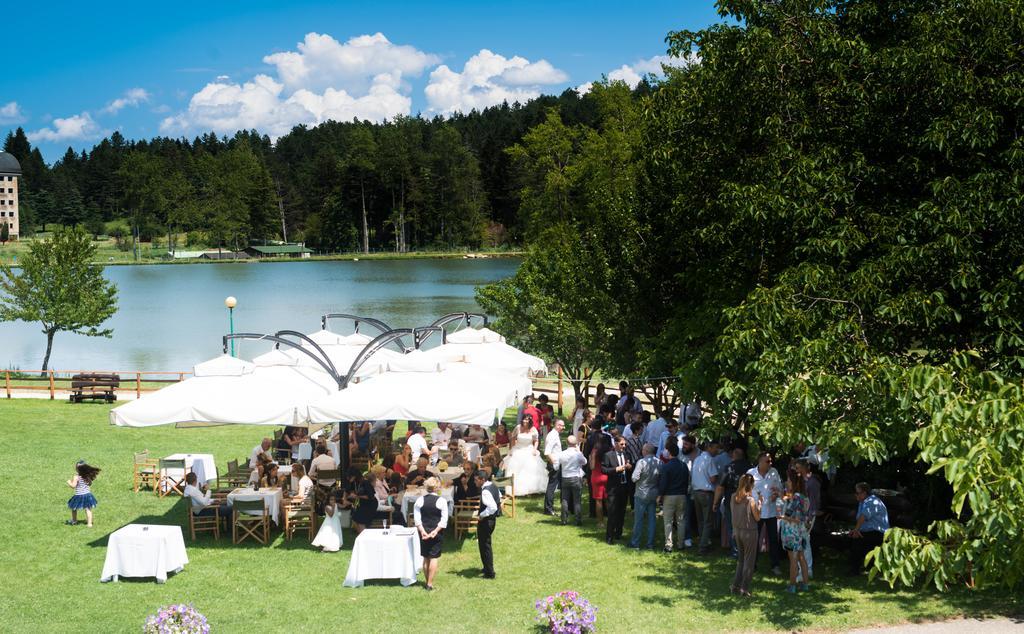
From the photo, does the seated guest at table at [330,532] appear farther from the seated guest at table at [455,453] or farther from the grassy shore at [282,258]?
the grassy shore at [282,258]

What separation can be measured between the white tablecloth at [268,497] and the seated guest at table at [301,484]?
262 millimetres

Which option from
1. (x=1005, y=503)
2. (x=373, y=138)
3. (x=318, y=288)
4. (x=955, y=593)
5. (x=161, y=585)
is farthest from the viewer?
(x=373, y=138)

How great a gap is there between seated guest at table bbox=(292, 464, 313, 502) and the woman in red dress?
4.41 meters

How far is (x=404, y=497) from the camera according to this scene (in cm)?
1306

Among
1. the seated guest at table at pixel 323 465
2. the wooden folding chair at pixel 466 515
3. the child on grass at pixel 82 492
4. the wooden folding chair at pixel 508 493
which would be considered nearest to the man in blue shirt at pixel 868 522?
the wooden folding chair at pixel 466 515

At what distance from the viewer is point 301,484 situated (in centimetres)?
1418

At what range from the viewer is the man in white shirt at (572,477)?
46.7ft

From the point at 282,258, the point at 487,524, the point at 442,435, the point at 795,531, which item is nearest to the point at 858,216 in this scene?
the point at 795,531

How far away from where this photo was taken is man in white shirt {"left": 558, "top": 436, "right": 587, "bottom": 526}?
14227mm

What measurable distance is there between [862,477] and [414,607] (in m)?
7.54

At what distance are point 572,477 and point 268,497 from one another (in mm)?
4669

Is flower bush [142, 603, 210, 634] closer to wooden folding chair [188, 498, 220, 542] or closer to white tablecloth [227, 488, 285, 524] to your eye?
white tablecloth [227, 488, 285, 524]

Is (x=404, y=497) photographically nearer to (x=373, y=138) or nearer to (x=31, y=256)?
(x=31, y=256)

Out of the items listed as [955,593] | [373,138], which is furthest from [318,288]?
[955,593]
